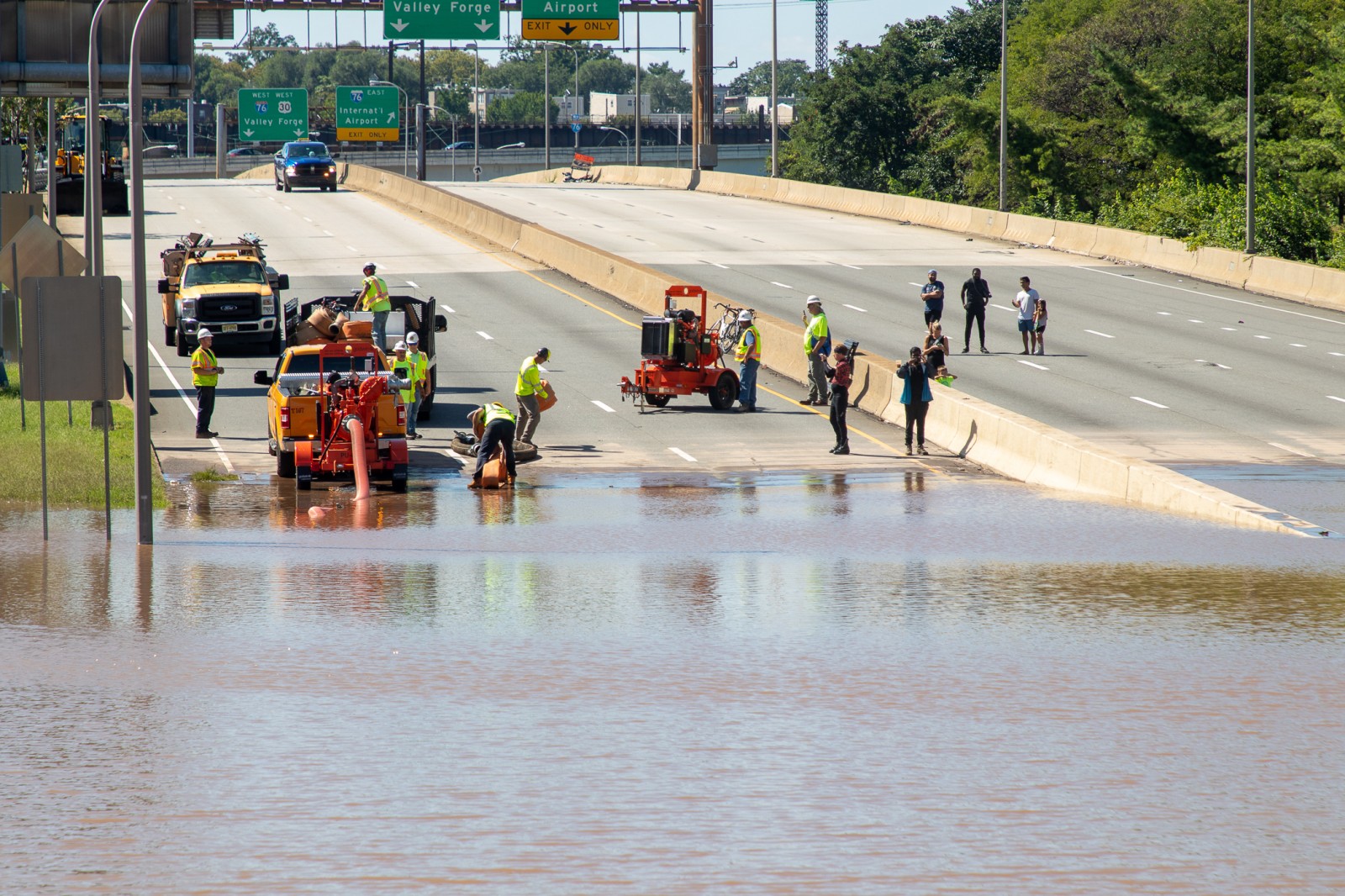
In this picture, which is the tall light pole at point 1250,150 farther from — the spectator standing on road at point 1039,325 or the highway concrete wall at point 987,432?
the spectator standing on road at point 1039,325

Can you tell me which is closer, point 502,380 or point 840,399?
point 840,399

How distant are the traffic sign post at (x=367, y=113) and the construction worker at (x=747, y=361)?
74.0 meters

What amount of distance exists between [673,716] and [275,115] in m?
97.4

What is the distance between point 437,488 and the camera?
21.8m

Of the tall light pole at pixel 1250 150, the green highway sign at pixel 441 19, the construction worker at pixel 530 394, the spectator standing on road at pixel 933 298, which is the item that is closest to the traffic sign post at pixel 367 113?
the green highway sign at pixel 441 19

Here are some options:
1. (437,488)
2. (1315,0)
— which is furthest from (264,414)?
(1315,0)

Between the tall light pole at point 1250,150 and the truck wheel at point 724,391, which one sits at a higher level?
the tall light pole at point 1250,150

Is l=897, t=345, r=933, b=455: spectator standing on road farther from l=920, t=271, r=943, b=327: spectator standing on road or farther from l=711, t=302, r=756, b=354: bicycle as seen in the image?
l=920, t=271, r=943, b=327: spectator standing on road

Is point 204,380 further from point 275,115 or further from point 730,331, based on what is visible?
point 275,115

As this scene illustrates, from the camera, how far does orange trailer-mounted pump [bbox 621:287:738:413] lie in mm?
28812

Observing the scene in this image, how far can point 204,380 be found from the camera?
25.1 metres

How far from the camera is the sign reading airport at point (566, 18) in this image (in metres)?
69.2

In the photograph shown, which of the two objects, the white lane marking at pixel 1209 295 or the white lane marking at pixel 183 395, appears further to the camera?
the white lane marking at pixel 1209 295

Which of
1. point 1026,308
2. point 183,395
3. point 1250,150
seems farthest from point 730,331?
point 1250,150
